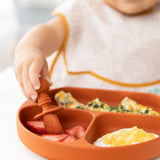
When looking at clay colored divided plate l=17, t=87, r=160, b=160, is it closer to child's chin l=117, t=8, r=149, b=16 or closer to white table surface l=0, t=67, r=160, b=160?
white table surface l=0, t=67, r=160, b=160

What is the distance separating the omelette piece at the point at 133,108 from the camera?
0.66 meters

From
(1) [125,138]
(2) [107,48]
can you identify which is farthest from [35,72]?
(2) [107,48]

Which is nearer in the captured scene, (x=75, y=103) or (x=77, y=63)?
(x=75, y=103)

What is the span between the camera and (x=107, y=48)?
91 centimetres

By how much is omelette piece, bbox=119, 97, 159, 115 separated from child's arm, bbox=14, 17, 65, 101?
199mm

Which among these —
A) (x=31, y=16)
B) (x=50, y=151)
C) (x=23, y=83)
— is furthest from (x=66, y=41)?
(x=31, y=16)

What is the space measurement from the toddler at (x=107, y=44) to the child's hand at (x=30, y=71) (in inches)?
7.1

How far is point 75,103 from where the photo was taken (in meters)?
0.71

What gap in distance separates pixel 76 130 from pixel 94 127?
0.04 meters

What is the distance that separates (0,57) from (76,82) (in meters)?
1.36

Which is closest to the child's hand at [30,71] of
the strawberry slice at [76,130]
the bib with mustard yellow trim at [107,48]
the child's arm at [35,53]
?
the child's arm at [35,53]

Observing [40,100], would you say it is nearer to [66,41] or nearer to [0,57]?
[66,41]

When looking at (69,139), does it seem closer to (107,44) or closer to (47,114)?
(47,114)

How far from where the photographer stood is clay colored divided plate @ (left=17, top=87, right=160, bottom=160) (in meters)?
0.48
